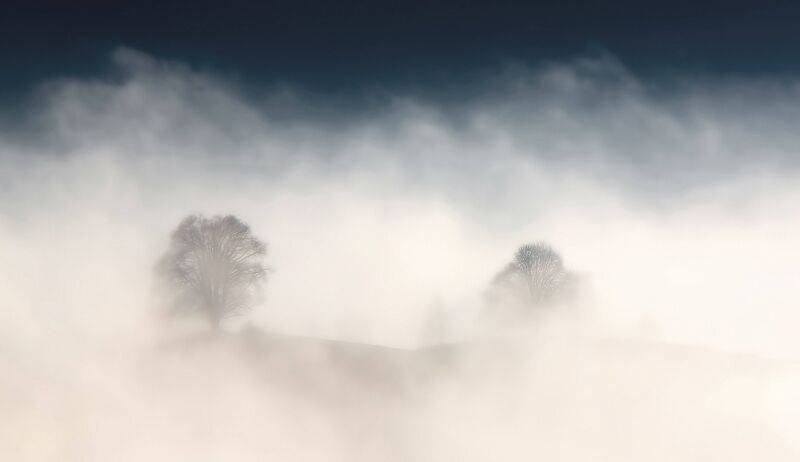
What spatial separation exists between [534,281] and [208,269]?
33.8 m

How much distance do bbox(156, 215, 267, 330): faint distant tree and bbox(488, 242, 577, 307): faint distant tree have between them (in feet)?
92.2

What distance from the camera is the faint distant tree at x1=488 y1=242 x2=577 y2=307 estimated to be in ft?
190

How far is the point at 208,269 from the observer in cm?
4094

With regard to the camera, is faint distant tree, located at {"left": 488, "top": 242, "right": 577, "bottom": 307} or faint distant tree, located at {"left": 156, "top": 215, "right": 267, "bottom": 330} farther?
faint distant tree, located at {"left": 488, "top": 242, "right": 577, "bottom": 307}

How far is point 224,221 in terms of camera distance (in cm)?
4125

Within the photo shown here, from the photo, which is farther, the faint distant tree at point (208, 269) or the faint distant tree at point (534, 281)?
the faint distant tree at point (534, 281)

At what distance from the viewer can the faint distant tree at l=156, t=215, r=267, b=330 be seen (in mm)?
40281

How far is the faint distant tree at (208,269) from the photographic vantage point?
40.3 meters

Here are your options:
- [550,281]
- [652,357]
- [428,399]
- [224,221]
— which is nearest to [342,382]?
[428,399]

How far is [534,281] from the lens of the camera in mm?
58031

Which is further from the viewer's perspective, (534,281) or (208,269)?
(534,281)

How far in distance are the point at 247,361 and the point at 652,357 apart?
105 ft

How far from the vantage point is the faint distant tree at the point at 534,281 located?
190 feet

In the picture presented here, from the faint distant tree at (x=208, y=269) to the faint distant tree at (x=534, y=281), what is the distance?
28090 mm
